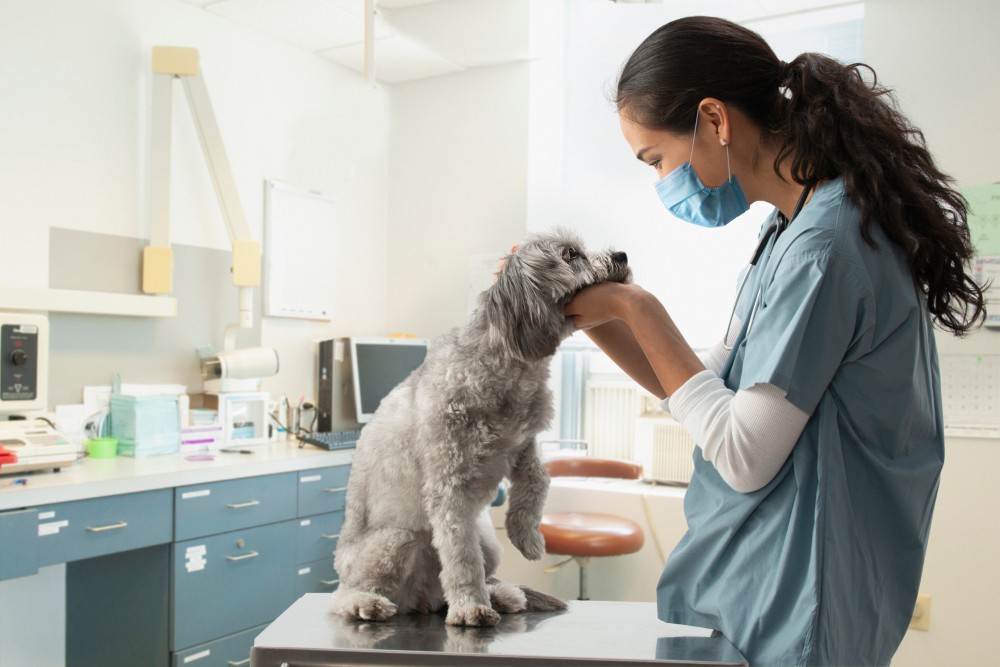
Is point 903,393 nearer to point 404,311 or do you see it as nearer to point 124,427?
point 124,427

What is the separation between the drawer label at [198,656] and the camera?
8.59 ft

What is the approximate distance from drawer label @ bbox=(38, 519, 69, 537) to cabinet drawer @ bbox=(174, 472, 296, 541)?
375 mm

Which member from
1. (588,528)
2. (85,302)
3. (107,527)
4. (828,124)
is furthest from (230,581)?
(828,124)

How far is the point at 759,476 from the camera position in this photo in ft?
3.25

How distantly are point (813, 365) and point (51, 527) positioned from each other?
7.17 ft

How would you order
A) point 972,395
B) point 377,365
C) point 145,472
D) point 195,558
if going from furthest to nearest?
point 377,365 < point 972,395 < point 195,558 < point 145,472

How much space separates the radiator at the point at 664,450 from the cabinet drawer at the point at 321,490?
1388mm

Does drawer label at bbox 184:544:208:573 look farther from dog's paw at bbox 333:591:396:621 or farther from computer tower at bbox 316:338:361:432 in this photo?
dog's paw at bbox 333:591:396:621

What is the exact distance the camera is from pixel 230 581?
9.12ft

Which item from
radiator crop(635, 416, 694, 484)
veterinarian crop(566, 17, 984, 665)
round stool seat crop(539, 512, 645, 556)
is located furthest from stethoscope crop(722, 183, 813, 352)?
radiator crop(635, 416, 694, 484)

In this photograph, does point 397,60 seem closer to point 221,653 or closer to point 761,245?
point 221,653

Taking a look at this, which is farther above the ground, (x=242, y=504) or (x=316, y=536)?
(x=242, y=504)

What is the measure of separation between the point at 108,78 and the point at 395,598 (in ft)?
8.94

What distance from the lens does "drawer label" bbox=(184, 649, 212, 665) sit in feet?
8.59
